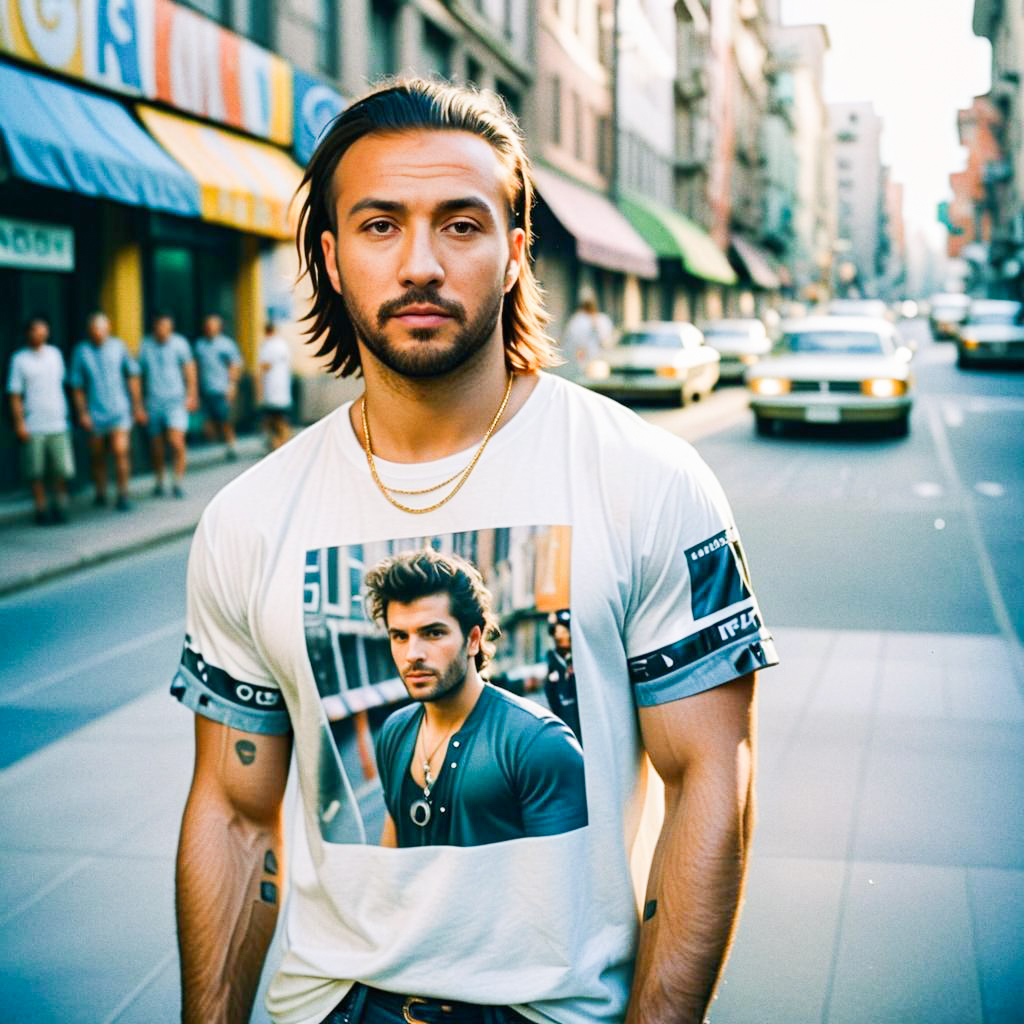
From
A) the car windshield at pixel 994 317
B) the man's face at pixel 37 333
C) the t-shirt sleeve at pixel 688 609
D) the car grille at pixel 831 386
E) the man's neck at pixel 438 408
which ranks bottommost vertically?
the t-shirt sleeve at pixel 688 609

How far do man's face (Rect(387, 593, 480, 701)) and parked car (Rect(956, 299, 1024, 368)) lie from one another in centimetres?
3345

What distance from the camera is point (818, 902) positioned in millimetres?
4246

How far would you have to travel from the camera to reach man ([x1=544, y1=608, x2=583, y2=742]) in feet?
5.80

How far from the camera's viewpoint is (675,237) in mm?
45125

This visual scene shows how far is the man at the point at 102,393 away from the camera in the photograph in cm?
1280

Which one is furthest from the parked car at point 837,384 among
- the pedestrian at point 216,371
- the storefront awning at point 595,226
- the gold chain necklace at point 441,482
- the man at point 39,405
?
the gold chain necklace at point 441,482

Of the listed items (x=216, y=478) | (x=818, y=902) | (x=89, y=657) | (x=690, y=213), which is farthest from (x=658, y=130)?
(x=818, y=902)

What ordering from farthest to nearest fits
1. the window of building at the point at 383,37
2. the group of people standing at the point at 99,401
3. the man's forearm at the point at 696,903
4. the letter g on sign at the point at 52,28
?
the window of building at the point at 383,37 → the letter g on sign at the point at 52,28 → the group of people standing at the point at 99,401 → the man's forearm at the point at 696,903

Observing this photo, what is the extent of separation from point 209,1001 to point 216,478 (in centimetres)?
1419

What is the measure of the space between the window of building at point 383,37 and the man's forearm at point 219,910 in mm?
22602

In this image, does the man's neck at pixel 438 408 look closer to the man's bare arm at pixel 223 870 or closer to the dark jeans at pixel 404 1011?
the man's bare arm at pixel 223 870

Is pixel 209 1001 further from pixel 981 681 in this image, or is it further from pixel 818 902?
pixel 981 681

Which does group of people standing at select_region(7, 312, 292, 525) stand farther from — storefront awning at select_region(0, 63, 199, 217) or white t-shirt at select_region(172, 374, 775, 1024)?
white t-shirt at select_region(172, 374, 775, 1024)

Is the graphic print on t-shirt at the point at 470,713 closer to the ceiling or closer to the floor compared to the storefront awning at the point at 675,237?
closer to the floor
